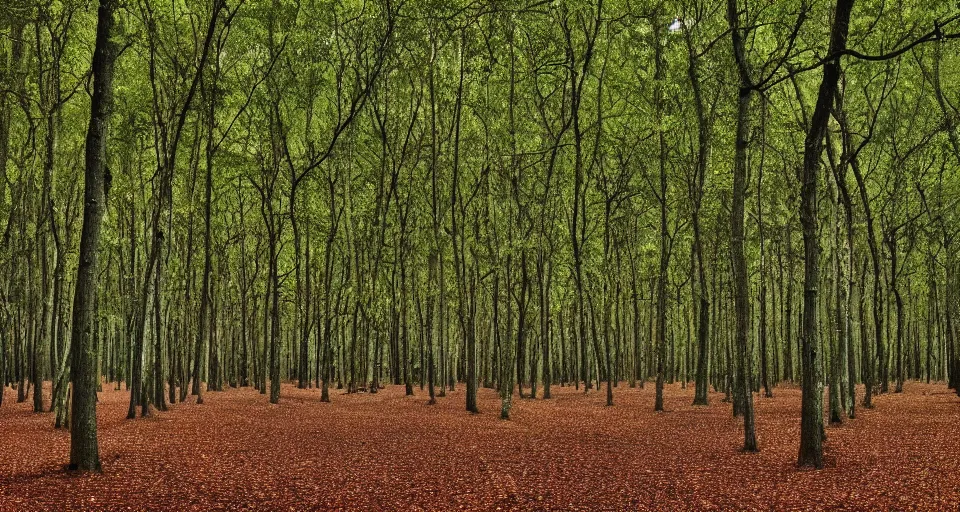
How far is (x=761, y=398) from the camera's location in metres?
26.1

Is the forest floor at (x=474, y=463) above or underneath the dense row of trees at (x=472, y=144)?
underneath

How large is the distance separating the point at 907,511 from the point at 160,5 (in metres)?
16.0

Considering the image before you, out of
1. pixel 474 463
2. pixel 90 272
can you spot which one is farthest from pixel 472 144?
pixel 90 272

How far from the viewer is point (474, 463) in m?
11.6

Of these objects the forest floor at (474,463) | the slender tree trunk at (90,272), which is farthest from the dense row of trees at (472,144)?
the forest floor at (474,463)

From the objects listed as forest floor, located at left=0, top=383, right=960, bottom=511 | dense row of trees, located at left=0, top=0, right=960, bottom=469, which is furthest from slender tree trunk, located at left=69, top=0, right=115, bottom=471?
forest floor, located at left=0, top=383, right=960, bottom=511

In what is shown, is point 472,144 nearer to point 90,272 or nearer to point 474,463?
point 474,463

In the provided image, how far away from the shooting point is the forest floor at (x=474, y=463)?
8648mm

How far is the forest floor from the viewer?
865 centimetres

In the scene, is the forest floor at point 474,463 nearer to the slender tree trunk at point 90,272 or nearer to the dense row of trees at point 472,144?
the slender tree trunk at point 90,272

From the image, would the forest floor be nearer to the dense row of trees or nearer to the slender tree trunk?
the slender tree trunk

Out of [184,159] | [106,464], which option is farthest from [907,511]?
[184,159]

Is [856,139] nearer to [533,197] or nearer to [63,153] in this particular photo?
[533,197]

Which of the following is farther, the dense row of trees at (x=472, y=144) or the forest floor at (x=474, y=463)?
the dense row of trees at (x=472, y=144)
